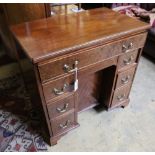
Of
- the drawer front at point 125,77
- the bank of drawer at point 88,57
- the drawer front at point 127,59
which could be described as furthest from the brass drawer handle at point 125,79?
the bank of drawer at point 88,57

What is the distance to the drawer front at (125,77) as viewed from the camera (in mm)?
1168

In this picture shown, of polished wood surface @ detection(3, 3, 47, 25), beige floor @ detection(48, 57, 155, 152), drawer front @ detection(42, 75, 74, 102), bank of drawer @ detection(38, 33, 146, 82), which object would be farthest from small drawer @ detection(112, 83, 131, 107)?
polished wood surface @ detection(3, 3, 47, 25)

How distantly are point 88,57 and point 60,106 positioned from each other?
14.3 inches

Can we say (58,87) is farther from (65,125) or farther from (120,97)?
(120,97)

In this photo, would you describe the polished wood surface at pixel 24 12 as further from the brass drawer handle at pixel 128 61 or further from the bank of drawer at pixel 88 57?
the brass drawer handle at pixel 128 61

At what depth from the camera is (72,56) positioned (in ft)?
2.69

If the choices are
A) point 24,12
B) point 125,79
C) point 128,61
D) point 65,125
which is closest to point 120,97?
point 125,79

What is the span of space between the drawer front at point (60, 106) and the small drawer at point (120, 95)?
1.34 feet

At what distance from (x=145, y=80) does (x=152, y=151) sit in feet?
2.71

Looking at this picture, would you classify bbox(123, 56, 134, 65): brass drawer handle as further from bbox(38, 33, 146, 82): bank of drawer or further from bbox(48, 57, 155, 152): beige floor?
bbox(48, 57, 155, 152): beige floor

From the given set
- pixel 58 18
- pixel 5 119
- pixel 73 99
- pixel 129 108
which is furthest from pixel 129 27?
pixel 5 119

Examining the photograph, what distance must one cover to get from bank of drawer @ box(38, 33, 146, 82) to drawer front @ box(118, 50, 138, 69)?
0.14ft

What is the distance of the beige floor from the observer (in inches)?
49.2

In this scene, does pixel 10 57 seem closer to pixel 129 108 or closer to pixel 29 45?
pixel 29 45
